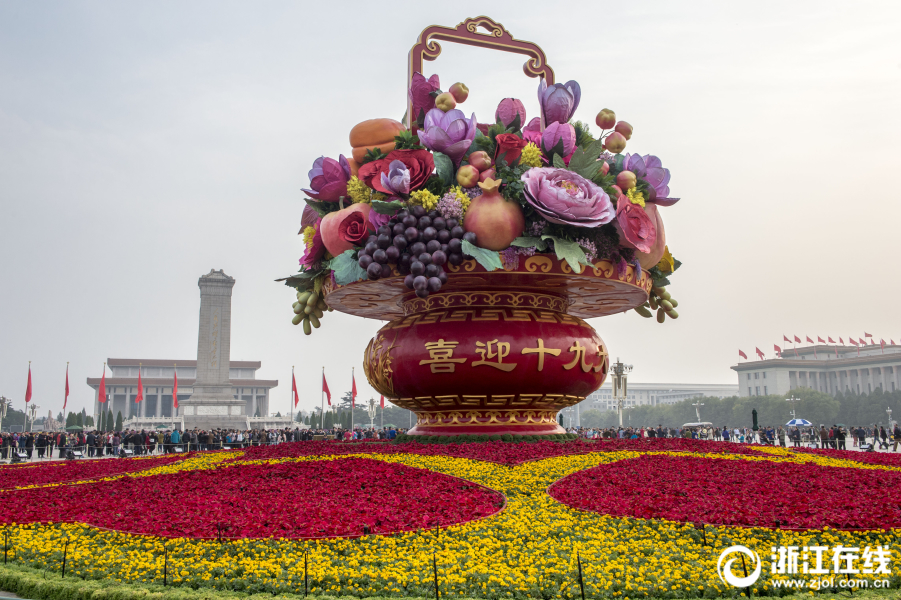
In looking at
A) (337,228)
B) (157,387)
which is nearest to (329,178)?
(337,228)

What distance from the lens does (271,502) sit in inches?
270

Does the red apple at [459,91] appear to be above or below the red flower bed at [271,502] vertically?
above

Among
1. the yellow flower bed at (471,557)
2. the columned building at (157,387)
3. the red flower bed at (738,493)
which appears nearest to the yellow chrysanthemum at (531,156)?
the red flower bed at (738,493)

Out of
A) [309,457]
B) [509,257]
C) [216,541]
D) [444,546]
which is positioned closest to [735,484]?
[444,546]

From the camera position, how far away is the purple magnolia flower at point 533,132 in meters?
11.3

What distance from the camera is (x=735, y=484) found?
24.8 ft

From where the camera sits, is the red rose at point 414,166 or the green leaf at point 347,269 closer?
the red rose at point 414,166

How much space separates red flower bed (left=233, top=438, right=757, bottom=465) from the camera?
32.2 feet

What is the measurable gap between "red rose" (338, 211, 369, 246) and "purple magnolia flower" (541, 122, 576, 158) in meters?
3.06

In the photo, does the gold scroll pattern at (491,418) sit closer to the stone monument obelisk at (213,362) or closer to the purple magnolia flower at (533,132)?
the purple magnolia flower at (533,132)

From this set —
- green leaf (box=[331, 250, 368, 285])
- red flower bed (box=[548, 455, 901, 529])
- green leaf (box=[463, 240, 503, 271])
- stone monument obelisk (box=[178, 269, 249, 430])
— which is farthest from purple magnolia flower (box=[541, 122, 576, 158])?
stone monument obelisk (box=[178, 269, 249, 430])

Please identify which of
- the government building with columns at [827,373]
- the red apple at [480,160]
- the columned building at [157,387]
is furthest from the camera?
the columned building at [157,387]

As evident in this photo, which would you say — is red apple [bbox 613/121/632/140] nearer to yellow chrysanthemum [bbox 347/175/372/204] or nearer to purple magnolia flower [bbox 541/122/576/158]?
purple magnolia flower [bbox 541/122/576/158]

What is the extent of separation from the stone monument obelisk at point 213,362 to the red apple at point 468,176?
55.5 m
